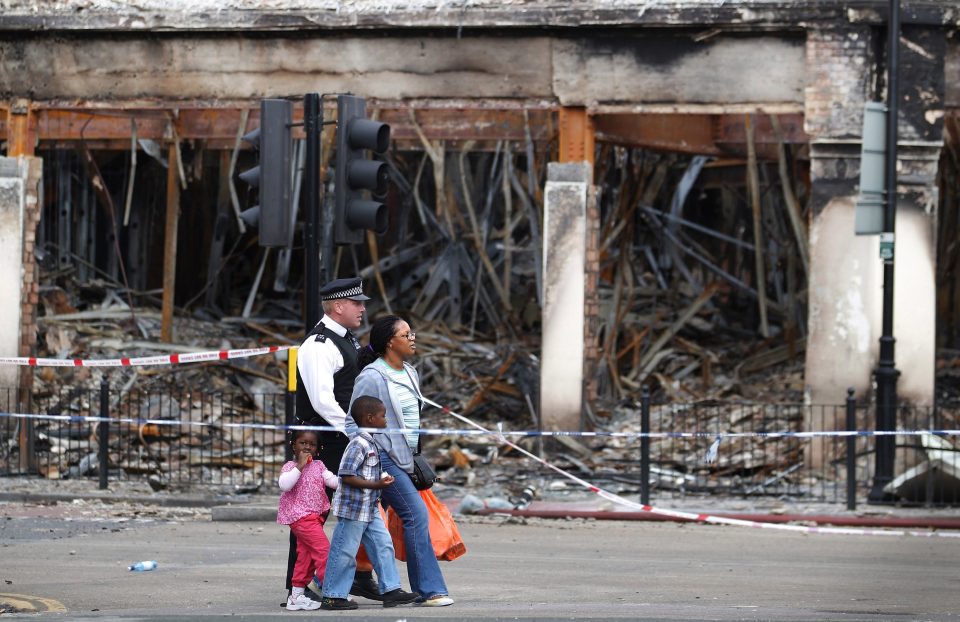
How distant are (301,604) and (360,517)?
26.6 inches

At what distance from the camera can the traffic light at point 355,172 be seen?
11.4 meters

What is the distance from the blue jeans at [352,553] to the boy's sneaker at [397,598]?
5 cm

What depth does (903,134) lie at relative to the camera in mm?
18547

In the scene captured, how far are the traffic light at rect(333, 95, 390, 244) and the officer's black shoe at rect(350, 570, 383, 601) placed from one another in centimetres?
229

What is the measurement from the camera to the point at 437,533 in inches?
397

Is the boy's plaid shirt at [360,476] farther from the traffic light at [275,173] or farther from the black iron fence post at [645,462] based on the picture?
the black iron fence post at [645,462]

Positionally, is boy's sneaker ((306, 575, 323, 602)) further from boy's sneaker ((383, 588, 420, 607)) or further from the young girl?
boy's sneaker ((383, 588, 420, 607))

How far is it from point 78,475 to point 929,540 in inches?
354

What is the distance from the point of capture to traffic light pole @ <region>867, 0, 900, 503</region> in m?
16.9

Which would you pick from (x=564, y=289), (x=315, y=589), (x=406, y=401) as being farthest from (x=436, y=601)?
(x=564, y=289)

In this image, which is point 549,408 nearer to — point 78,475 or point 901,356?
point 901,356

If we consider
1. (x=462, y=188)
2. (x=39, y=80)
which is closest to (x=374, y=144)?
(x=39, y=80)

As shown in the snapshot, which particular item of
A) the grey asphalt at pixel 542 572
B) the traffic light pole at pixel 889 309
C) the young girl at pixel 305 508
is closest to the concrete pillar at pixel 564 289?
the grey asphalt at pixel 542 572

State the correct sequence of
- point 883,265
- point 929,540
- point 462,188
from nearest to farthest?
1. point 929,540
2. point 883,265
3. point 462,188
